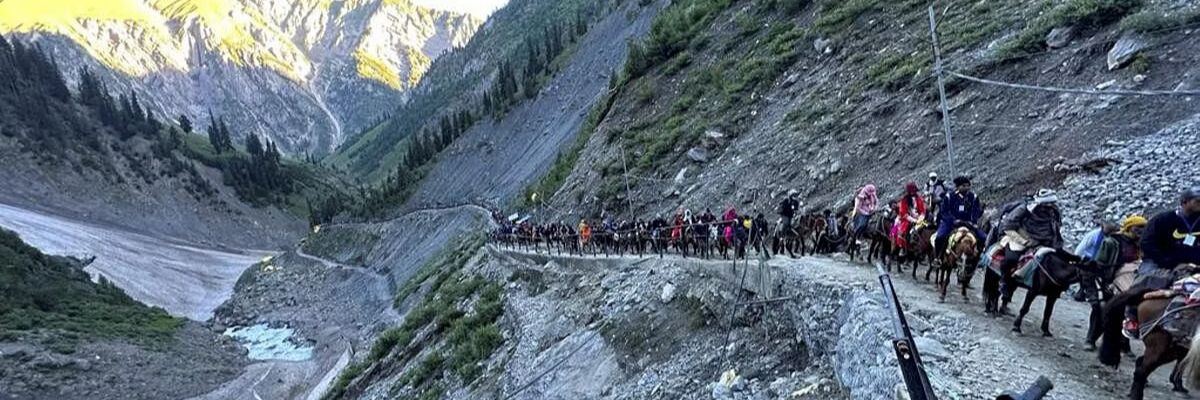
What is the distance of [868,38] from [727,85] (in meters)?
9.28

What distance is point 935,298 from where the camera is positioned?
11359 millimetres

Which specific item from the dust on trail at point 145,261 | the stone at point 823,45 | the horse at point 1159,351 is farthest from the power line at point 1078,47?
the dust on trail at point 145,261

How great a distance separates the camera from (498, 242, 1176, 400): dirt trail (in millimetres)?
6816

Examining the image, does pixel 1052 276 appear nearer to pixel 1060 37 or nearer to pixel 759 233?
pixel 759 233

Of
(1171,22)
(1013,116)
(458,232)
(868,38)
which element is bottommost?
(458,232)

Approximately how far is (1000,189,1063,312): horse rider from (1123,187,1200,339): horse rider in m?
1.74

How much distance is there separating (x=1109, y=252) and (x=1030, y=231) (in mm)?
1257

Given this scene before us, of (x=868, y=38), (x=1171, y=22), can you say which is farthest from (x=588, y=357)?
(x=868, y=38)

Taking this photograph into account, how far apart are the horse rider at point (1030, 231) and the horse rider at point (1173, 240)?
1.74 meters

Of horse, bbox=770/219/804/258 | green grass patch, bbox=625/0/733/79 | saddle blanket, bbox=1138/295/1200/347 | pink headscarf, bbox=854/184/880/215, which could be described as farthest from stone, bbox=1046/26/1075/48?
green grass patch, bbox=625/0/733/79

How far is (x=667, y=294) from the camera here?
611 inches

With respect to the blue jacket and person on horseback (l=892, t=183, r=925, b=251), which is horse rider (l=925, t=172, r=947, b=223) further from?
the blue jacket

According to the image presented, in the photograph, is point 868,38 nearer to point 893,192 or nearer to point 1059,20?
point 1059,20

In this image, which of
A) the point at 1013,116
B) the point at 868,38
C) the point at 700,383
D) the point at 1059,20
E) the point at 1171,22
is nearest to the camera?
the point at 700,383
